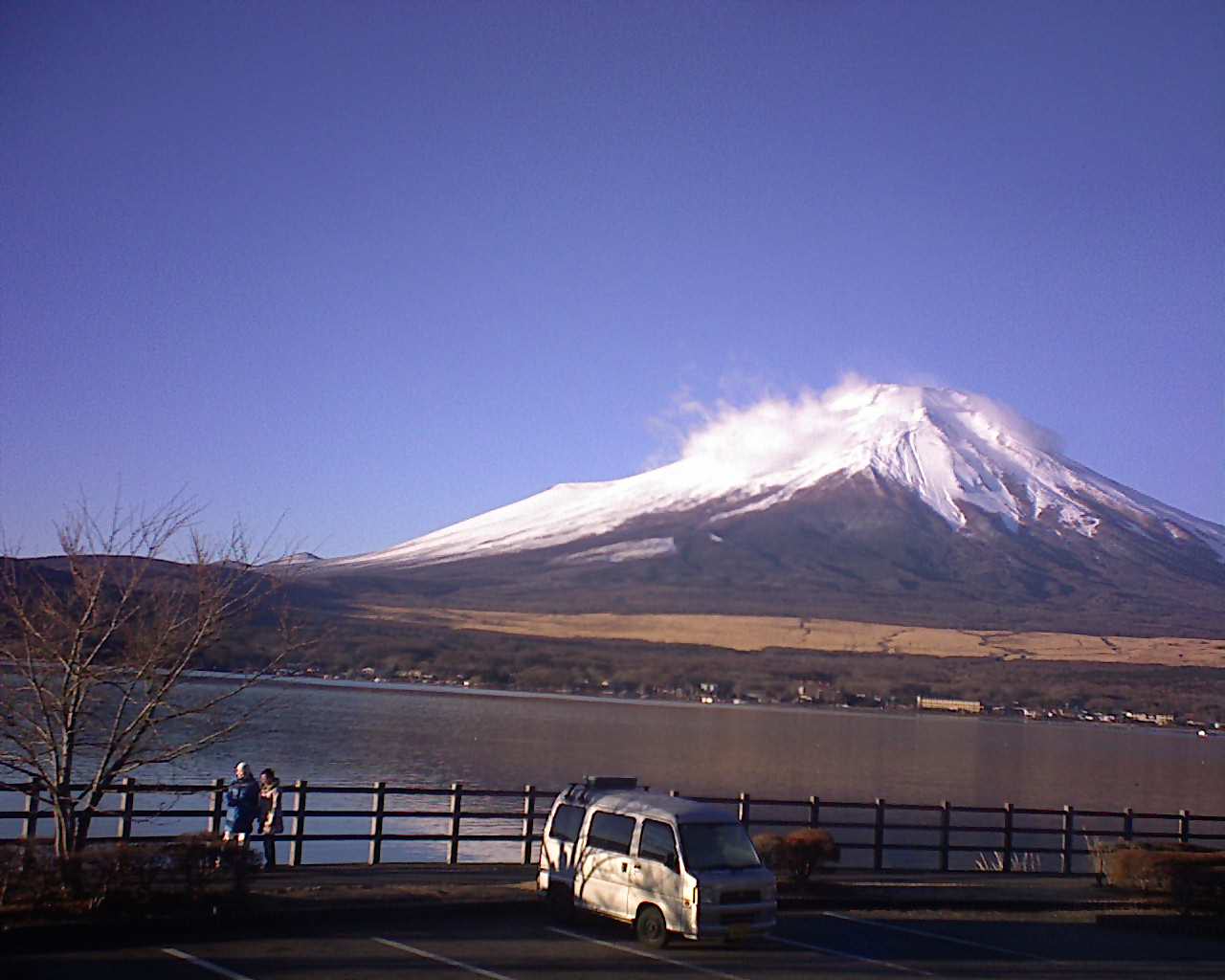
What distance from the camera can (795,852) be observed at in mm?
19062

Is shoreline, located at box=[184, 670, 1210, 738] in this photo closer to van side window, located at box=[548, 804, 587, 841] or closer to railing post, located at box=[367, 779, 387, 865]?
railing post, located at box=[367, 779, 387, 865]

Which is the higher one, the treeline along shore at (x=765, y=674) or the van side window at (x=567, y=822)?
the treeline along shore at (x=765, y=674)

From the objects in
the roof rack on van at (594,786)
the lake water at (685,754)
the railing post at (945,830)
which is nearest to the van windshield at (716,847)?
the roof rack on van at (594,786)

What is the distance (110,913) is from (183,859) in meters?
0.85

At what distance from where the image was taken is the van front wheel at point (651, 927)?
558 inches

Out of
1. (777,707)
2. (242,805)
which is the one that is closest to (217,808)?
(242,805)

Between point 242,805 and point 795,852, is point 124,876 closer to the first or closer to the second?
point 242,805

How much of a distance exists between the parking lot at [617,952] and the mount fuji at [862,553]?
110724 mm

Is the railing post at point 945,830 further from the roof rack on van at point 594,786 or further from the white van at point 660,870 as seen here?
the white van at point 660,870

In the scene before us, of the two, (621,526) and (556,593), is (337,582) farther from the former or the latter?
(621,526)

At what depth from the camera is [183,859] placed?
45.7 feet

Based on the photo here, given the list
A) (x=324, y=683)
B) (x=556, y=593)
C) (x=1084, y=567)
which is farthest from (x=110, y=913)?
(x=1084, y=567)

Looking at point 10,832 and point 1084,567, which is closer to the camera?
point 10,832

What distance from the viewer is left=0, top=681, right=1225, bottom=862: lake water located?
36469mm
